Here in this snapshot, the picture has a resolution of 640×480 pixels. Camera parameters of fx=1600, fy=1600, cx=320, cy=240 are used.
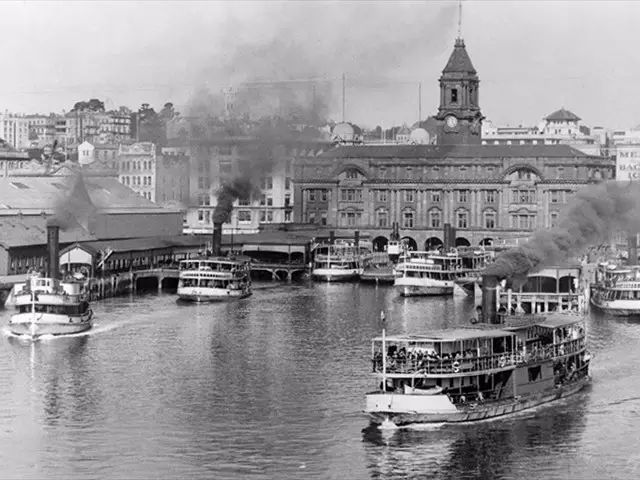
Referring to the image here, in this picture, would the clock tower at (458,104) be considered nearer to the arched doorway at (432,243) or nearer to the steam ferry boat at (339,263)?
the arched doorway at (432,243)

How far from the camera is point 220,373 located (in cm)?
6475

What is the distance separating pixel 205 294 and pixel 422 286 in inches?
679

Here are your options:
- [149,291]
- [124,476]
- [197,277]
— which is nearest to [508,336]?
[124,476]

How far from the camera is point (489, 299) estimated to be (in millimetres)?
61438

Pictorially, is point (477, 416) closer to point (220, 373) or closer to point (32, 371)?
point (220, 373)

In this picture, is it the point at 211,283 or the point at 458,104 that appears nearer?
the point at 211,283

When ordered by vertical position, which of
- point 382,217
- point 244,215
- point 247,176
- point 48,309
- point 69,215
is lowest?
point 48,309

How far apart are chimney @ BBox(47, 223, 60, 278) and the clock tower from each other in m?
73.1

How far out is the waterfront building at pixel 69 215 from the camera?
103062mm

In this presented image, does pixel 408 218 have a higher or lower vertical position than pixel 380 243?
higher

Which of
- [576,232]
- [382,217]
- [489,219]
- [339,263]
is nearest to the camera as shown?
[576,232]

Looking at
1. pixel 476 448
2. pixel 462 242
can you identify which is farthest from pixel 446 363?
pixel 462 242

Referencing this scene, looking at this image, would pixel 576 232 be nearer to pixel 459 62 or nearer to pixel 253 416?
pixel 253 416

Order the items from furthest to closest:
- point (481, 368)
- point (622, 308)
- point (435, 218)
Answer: point (435, 218) < point (622, 308) < point (481, 368)
